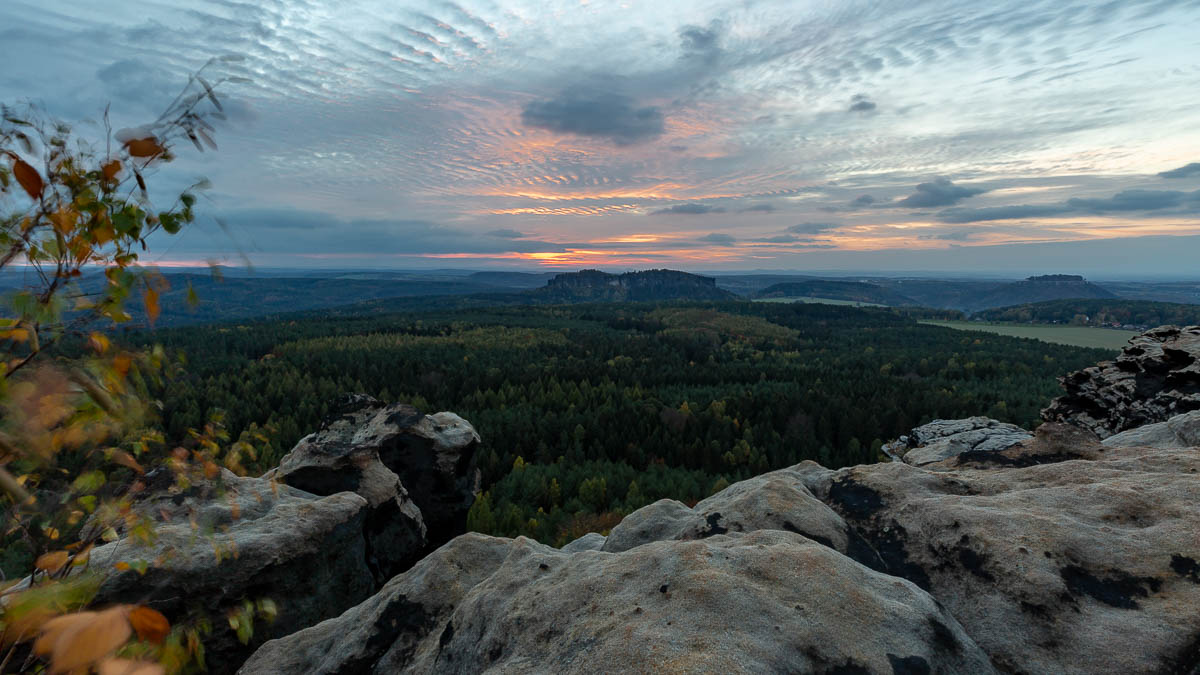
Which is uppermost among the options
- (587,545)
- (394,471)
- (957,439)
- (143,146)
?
(143,146)

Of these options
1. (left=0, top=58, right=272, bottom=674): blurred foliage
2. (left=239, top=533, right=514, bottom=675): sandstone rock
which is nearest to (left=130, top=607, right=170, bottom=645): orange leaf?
(left=0, top=58, right=272, bottom=674): blurred foliage

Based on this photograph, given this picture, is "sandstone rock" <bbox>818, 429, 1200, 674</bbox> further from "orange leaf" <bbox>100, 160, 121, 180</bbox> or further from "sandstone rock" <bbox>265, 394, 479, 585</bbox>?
"sandstone rock" <bbox>265, 394, 479, 585</bbox>

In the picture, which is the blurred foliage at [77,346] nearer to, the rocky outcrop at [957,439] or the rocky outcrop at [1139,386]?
the rocky outcrop at [957,439]

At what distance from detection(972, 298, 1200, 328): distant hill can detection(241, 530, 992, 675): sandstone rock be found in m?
211

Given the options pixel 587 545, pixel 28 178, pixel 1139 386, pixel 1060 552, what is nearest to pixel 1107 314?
pixel 1139 386

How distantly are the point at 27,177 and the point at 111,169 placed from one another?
1.17ft

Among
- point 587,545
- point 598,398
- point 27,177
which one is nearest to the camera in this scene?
point 27,177

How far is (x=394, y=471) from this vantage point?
569 inches

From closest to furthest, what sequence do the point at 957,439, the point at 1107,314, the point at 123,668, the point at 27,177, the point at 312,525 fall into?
1. the point at 123,668
2. the point at 27,177
3. the point at 312,525
4. the point at 957,439
5. the point at 1107,314

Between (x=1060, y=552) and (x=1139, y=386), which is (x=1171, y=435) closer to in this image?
(x=1139, y=386)

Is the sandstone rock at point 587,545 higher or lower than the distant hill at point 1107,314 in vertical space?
higher

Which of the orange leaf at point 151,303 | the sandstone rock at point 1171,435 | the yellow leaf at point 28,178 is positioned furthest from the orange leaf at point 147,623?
the sandstone rock at point 1171,435

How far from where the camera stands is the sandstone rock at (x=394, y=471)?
1239 cm

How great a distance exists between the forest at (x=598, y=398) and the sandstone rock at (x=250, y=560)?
2.24 m
